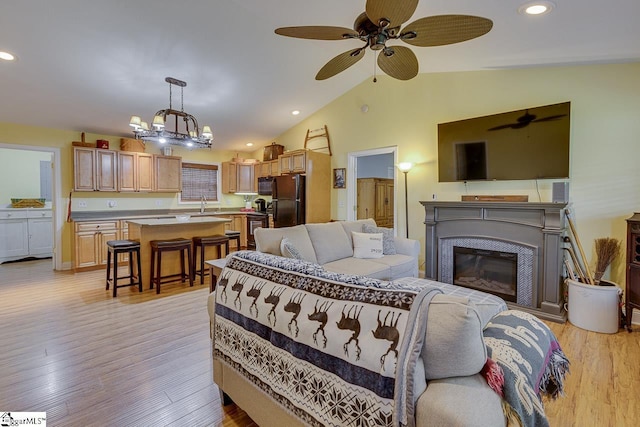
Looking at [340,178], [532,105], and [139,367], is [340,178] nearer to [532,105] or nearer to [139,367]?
[532,105]

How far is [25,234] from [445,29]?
26.2 feet

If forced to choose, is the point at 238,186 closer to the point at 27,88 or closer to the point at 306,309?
the point at 27,88

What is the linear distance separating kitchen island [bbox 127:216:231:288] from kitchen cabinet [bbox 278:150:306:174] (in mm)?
1750

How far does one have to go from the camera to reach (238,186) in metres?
7.21

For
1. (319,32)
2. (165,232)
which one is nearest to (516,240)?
(319,32)

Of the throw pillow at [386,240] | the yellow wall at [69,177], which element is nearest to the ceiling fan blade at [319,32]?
the throw pillow at [386,240]

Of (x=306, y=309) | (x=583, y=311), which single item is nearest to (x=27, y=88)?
(x=306, y=309)

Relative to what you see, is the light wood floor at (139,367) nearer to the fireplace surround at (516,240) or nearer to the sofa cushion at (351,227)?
the fireplace surround at (516,240)

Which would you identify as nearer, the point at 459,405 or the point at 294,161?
the point at 459,405

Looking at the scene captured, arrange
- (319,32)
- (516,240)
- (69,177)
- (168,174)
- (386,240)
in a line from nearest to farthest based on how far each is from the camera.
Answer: (319,32) → (516,240) → (386,240) → (69,177) → (168,174)

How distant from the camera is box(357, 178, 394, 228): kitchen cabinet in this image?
687 cm

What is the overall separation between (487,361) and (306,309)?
26.2 inches

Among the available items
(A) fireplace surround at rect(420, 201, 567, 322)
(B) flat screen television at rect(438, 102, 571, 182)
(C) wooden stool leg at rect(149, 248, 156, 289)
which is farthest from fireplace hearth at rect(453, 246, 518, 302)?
(C) wooden stool leg at rect(149, 248, 156, 289)

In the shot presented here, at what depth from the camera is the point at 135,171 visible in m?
5.65
